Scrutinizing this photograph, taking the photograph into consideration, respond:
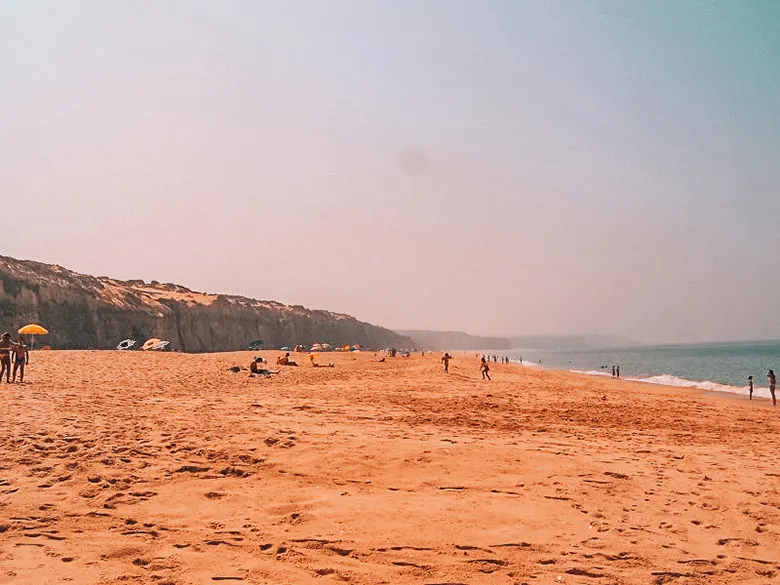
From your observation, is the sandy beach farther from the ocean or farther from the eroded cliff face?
the eroded cliff face

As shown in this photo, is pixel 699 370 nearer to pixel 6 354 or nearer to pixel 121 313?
pixel 121 313

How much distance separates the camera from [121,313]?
58250mm

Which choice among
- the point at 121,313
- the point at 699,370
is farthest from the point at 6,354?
the point at 699,370

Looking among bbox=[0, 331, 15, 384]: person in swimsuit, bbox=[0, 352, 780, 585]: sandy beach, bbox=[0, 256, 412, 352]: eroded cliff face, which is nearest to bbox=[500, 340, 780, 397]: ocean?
bbox=[0, 352, 780, 585]: sandy beach

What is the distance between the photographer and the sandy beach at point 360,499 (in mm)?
4918

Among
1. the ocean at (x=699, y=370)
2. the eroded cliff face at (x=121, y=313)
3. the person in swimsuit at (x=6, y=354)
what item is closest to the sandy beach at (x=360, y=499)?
the person in swimsuit at (x=6, y=354)

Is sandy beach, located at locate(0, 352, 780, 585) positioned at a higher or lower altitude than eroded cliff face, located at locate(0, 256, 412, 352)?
lower

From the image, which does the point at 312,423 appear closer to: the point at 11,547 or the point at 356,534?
the point at 356,534

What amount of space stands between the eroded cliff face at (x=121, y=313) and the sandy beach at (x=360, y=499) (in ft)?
145

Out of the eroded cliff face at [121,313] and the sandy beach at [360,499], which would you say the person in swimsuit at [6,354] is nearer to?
the sandy beach at [360,499]

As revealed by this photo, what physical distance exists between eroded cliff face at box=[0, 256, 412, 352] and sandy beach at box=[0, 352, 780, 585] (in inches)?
1737

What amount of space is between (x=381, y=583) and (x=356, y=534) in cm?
106

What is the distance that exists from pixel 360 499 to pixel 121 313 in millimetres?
60575

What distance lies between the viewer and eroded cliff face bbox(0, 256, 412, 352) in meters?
48.7
